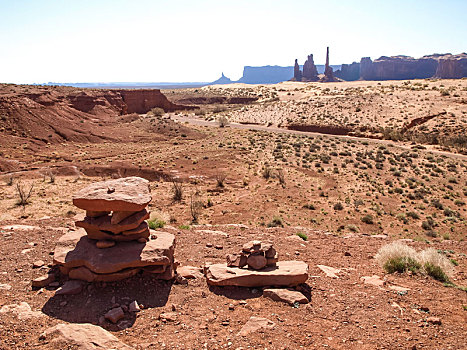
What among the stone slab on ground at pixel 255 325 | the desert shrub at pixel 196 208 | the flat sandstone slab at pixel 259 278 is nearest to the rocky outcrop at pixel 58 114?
the desert shrub at pixel 196 208

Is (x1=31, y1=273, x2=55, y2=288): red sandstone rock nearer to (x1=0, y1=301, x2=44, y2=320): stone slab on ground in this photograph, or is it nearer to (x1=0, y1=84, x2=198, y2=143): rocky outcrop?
(x1=0, y1=301, x2=44, y2=320): stone slab on ground

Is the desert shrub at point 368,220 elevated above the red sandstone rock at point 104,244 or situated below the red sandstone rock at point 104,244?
below

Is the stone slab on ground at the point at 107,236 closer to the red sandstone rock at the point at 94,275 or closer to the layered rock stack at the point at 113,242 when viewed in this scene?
the layered rock stack at the point at 113,242

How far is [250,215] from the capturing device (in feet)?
54.7

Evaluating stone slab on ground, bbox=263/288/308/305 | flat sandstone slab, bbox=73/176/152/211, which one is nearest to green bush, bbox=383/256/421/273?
stone slab on ground, bbox=263/288/308/305

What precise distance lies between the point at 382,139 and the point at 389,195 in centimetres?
2395

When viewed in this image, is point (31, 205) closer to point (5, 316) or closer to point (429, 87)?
point (5, 316)

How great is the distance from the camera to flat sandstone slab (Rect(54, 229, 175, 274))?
6863 millimetres

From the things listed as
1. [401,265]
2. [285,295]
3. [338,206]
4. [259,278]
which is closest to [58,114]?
[338,206]

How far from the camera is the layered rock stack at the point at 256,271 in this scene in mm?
7230

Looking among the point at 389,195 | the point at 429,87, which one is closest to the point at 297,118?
the point at 429,87

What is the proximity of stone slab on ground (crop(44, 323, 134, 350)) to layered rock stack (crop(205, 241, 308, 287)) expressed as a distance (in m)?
2.55

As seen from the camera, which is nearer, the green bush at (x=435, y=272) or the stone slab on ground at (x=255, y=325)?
the stone slab on ground at (x=255, y=325)

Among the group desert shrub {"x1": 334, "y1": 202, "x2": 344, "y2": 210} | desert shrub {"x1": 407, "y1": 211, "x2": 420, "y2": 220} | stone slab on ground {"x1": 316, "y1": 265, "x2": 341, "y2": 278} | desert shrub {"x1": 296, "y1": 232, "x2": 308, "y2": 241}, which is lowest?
desert shrub {"x1": 407, "y1": 211, "x2": 420, "y2": 220}
